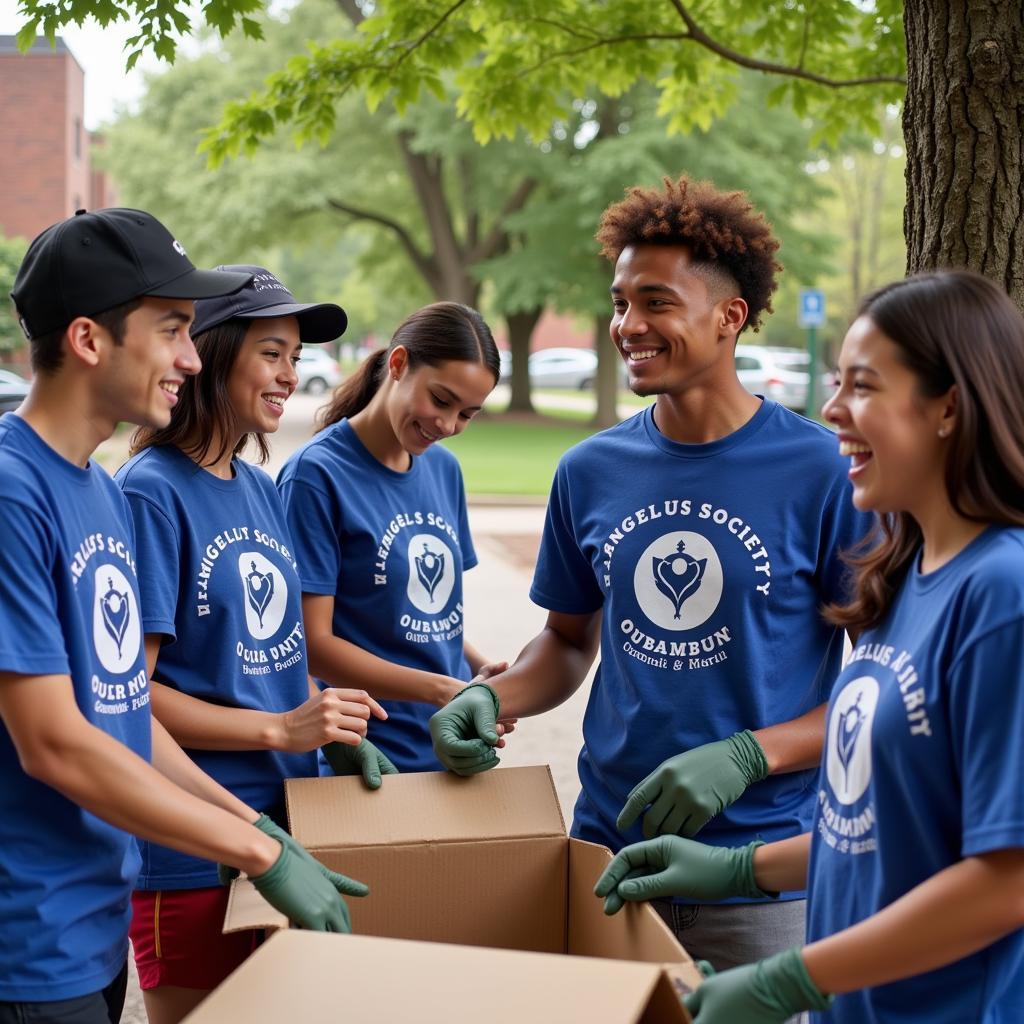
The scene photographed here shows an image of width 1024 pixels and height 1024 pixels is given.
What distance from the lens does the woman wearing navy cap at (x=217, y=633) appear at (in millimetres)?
2328

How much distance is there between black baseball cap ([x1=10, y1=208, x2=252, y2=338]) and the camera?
190cm

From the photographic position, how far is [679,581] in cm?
233

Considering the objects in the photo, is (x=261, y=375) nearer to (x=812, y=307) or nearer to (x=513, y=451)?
(x=812, y=307)

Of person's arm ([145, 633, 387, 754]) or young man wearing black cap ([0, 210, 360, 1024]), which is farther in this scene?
person's arm ([145, 633, 387, 754])

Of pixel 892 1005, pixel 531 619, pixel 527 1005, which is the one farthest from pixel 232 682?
pixel 531 619

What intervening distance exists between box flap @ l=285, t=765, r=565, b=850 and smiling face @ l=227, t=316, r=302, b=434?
79cm

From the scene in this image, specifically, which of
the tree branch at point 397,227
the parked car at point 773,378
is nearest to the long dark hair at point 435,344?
the tree branch at point 397,227

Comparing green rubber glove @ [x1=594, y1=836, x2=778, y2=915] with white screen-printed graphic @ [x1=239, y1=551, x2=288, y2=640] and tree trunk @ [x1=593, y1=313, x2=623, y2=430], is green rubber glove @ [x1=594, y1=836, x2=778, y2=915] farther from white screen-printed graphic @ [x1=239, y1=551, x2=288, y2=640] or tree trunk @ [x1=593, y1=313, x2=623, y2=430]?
tree trunk @ [x1=593, y1=313, x2=623, y2=430]

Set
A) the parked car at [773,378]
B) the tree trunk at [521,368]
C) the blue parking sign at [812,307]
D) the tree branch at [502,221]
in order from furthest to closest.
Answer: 1. the tree trunk at [521,368]
2. the parked car at [773,378]
3. the tree branch at [502,221]
4. the blue parking sign at [812,307]

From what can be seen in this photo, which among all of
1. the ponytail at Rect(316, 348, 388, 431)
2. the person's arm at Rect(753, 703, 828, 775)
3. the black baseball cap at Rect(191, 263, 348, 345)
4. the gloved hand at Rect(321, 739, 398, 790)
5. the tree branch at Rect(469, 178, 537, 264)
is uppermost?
the tree branch at Rect(469, 178, 537, 264)

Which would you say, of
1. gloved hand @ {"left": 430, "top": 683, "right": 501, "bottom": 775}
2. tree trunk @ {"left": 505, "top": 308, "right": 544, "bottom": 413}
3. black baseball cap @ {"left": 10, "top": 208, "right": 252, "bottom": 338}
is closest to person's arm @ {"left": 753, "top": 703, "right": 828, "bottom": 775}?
gloved hand @ {"left": 430, "top": 683, "right": 501, "bottom": 775}

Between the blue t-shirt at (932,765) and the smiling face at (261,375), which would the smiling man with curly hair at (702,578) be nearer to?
the blue t-shirt at (932,765)

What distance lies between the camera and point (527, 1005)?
4.91 feet

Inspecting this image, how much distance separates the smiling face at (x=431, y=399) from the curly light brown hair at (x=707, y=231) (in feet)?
1.85
